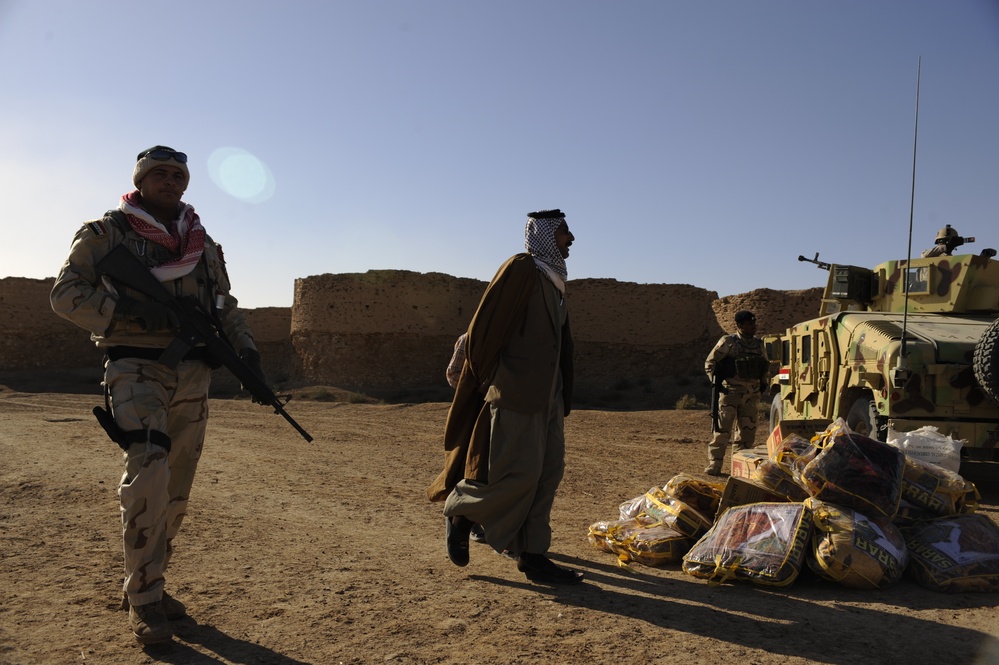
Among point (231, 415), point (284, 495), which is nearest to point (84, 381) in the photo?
point (231, 415)

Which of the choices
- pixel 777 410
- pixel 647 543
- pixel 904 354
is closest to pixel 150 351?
pixel 647 543

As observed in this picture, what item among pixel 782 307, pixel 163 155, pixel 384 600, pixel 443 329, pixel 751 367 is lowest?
pixel 384 600

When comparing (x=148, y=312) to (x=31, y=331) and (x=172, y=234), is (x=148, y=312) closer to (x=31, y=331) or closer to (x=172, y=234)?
(x=172, y=234)

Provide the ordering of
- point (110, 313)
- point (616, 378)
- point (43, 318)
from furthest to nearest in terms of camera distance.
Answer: point (43, 318)
point (616, 378)
point (110, 313)

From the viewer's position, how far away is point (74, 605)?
3539mm

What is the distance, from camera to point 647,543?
4465mm

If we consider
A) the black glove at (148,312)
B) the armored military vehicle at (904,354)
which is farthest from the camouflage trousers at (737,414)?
the black glove at (148,312)

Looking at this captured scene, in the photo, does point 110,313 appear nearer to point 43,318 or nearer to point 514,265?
point 514,265

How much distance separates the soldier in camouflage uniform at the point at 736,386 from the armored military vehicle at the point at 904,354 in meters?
0.73

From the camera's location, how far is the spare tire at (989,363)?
6230 millimetres

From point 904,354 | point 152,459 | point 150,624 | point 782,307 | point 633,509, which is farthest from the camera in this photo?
point 782,307

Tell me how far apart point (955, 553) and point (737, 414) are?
14.5 ft

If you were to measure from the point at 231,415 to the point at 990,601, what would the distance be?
13.1 metres

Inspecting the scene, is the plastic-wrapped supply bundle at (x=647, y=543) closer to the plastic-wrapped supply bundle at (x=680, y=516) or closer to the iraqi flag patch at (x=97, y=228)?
the plastic-wrapped supply bundle at (x=680, y=516)
